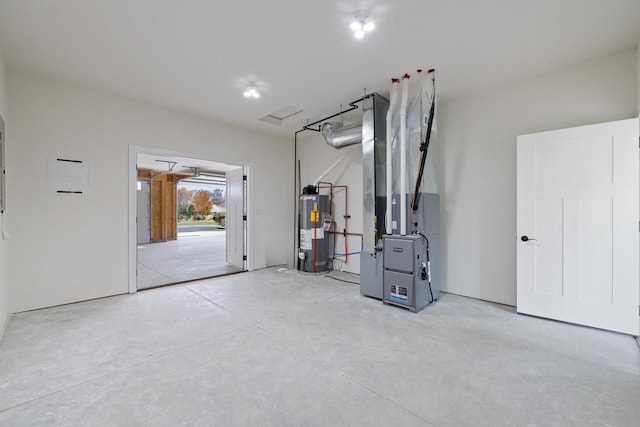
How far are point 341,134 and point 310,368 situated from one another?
351cm

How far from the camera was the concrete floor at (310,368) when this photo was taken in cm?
167

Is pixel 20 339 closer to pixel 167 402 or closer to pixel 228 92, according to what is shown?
pixel 167 402

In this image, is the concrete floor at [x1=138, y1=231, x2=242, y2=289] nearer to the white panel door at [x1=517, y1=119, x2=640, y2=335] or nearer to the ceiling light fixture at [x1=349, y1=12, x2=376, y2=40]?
the ceiling light fixture at [x1=349, y1=12, x2=376, y2=40]

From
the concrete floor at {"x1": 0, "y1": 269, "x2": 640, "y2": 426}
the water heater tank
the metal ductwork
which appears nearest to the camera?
the concrete floor at {"x1": 0, "y1": 269, "x2": 640, "y2": 426}

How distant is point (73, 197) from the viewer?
361 centimetres

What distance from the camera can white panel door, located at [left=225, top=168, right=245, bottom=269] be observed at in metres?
5.69

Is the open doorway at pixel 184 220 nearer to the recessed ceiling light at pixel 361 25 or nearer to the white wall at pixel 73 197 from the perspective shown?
the white wall at pixel 73 197

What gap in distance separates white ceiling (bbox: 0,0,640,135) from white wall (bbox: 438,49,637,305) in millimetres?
212

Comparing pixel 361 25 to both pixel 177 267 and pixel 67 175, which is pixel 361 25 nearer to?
pixel 67 175

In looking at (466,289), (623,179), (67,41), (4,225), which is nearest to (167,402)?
(4,225)

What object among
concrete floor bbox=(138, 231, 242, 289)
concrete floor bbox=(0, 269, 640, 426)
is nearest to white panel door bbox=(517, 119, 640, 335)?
concrete floor bbox=(0, 269, 640, 426)

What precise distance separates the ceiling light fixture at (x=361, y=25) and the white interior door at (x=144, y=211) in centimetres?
1069

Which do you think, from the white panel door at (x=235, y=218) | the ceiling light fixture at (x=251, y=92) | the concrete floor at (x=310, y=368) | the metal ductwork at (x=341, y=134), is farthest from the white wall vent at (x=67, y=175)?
the metal ductwork at (x=341, y=134)

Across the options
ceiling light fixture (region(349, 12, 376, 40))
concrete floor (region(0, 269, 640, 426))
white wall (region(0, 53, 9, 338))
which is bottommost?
concrete floor (region(0, 269, 640, 426))
